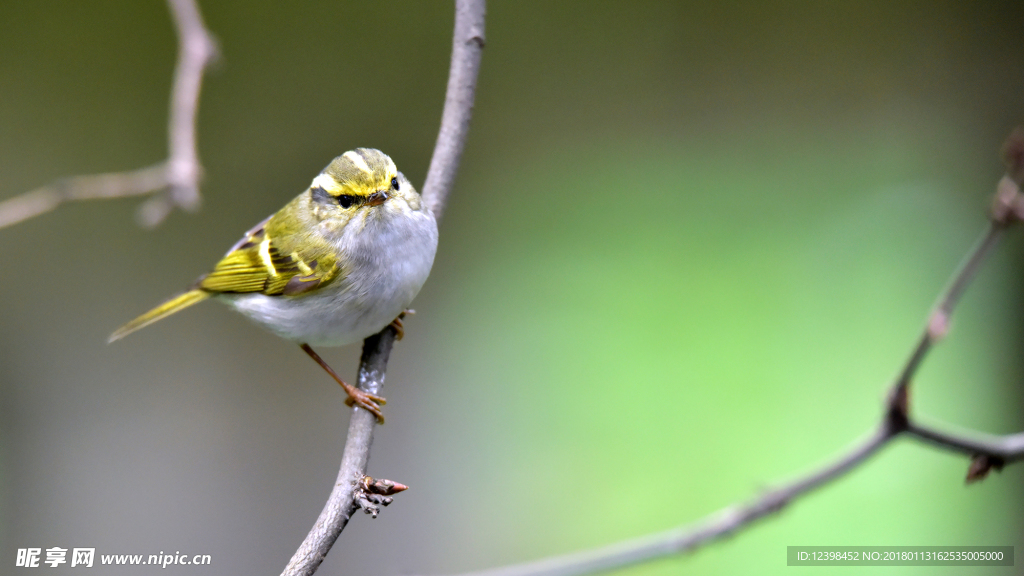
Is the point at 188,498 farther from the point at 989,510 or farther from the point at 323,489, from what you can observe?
the point at 989,510

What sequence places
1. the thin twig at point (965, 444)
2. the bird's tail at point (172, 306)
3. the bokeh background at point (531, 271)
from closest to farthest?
the thin twig at point (965, 444)
the bird's tail at point (172, 306)
the bokeh background at point (531, 271)

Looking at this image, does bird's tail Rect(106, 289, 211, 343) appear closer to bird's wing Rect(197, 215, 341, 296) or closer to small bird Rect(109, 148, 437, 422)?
bird's wing Rect(197, 215, 341, 296)

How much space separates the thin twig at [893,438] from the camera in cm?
78

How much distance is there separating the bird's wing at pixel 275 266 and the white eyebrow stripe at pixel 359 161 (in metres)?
0.23

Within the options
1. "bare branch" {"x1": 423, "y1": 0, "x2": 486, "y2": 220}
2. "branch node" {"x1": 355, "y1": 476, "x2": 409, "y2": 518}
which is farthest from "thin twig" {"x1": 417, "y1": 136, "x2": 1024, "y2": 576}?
"bare branch" {"x1": 423, "y1": 0, "x2": 486, "y2": 220}

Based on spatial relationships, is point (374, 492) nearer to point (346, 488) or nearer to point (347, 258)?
point (346, 488)

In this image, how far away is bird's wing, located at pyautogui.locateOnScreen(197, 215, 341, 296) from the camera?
189 centimetres

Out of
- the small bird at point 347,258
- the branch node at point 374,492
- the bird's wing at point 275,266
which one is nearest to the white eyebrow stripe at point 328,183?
the small bird at point 347,258

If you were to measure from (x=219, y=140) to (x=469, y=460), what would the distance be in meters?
1.87

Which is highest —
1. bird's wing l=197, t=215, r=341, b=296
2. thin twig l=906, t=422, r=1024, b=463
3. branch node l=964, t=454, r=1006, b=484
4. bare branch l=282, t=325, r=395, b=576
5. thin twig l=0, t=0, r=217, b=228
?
thin twig l=0, t=0, r=217, b=228

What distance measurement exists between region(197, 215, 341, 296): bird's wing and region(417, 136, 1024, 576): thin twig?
3.12ft

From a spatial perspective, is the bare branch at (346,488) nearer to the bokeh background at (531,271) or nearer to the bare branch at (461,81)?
the bare branch at (461,81)

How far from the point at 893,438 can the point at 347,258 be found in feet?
4.08

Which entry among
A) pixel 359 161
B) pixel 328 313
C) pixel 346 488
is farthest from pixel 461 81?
pixel 346 488
